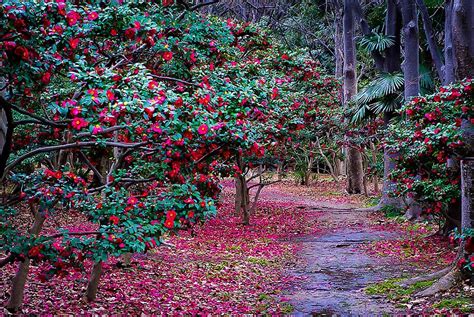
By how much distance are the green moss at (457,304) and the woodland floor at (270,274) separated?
0.5 inches

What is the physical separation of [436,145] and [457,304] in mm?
2458

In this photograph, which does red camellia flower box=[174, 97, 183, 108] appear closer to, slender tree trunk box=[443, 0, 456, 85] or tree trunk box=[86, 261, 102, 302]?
tree trunk box=[86, 261, 102, 302]

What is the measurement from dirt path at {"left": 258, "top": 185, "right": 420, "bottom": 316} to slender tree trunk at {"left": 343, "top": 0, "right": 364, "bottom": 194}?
26.7 feet

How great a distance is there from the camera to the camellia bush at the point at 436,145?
7047 millimetres

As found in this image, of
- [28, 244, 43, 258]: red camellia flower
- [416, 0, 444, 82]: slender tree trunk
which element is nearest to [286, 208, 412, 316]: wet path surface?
[28, 244, 43, 258]: red camellia flower

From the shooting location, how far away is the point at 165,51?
6.68 m

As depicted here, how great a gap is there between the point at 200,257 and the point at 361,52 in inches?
920

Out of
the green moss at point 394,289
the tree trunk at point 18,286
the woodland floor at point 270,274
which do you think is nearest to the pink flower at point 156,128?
the tree trunk at point 18,286

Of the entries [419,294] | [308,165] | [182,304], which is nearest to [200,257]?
[182,304]

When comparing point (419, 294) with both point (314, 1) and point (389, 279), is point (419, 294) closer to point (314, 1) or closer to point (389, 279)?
point (389, 279)

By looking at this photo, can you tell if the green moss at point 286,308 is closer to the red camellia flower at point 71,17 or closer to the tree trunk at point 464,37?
the tree trunk at point 464,37

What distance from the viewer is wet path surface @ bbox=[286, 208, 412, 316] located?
7.07 metres

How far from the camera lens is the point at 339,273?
9.44 meters

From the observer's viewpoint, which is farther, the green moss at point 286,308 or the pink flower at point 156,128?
the green moss at point 286,308
